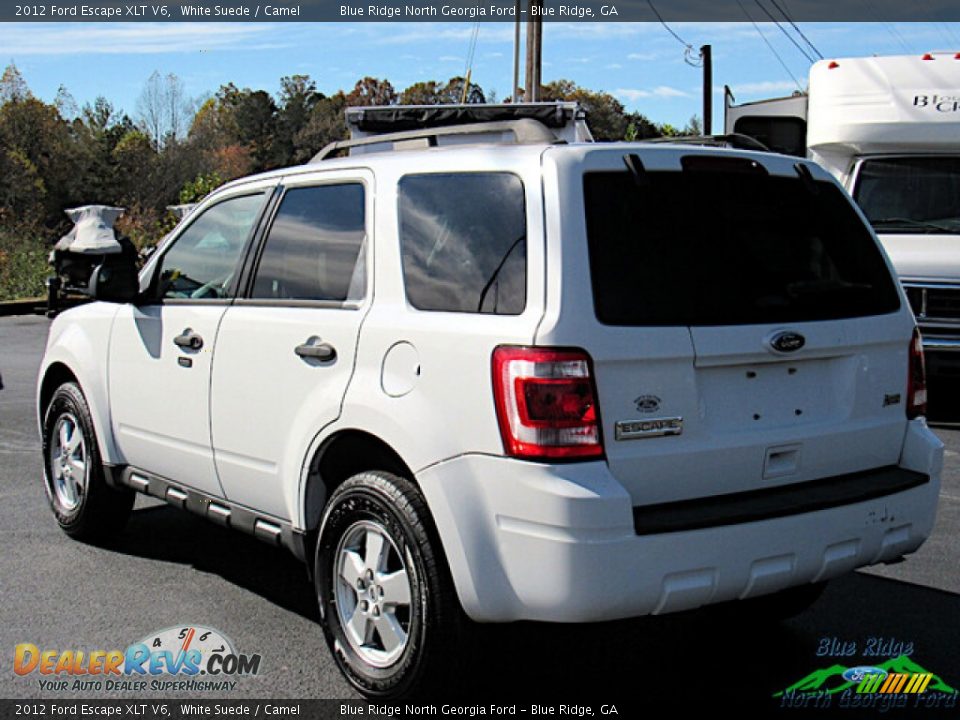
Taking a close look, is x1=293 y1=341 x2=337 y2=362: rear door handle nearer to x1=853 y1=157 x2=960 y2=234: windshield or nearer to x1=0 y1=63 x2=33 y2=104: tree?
x1=853 y1=157 x2=960 y2=234: windshield

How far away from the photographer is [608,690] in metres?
4.25

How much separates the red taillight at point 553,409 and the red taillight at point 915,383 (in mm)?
1514

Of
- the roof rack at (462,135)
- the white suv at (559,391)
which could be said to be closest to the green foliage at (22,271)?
the roof rack at (462,135)

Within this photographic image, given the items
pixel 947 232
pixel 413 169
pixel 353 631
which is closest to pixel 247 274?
pixel 413 169

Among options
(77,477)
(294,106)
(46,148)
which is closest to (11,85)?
(46,148)

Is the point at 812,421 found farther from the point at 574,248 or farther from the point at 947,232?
the point at 947,232

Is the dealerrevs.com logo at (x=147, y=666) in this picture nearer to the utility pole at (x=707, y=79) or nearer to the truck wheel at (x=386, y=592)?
the truck wheel at (x=386, y=592)

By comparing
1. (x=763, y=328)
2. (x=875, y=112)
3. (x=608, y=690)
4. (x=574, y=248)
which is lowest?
(x=608, y=690)

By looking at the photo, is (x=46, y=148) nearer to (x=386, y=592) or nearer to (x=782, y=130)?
(x=782, y=130)

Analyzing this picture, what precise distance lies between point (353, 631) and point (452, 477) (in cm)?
87

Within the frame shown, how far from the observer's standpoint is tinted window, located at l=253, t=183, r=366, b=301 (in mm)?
4352

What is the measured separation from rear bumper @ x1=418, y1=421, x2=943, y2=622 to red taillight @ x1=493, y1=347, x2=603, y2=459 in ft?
0.17

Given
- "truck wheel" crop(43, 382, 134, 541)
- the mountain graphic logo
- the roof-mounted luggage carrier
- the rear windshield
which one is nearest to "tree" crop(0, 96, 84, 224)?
the roof-mounted luggage carrier

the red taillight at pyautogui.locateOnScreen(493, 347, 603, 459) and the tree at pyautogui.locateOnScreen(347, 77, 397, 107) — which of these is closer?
the red taillight at pyautogui.locateOnScreen(493, 347, 603, 459)
